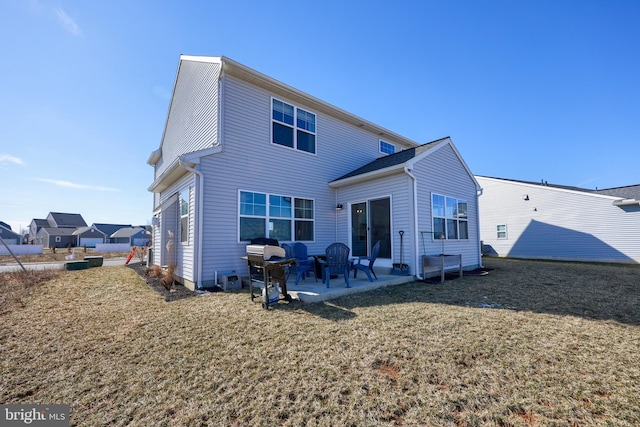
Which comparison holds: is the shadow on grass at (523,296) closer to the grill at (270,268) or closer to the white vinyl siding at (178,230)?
the grill at (270,268)

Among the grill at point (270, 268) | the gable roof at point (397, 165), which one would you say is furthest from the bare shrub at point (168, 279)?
the gable roof at point (397, 165)

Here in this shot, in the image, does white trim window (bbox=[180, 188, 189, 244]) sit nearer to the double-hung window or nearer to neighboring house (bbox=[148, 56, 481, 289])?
neighboring house (bbox=[148, 56, 481, 289])

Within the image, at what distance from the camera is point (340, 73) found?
11258 mm

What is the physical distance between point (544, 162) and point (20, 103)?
4133 cm

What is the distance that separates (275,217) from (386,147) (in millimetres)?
6590

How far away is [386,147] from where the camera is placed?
11.7 meters

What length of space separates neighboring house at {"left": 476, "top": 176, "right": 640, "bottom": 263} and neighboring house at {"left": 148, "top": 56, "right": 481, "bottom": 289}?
9.19m

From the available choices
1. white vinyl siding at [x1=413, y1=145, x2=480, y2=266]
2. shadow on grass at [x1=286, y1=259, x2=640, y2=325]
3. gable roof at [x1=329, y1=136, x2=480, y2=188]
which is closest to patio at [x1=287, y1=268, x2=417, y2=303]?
shadow on grass at [x1=286, y1=259, x2=640, y2=325]

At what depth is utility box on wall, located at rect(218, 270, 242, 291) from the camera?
6.30 m

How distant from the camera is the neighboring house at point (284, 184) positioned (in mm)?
6816

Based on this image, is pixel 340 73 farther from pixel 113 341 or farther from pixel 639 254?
pixel 639 254

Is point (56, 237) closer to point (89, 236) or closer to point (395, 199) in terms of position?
point (89, 236)

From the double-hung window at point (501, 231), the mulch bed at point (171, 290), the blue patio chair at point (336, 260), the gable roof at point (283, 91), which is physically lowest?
the mulch bed at point (171, 290)

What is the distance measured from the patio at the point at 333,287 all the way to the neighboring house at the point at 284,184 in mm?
1052
